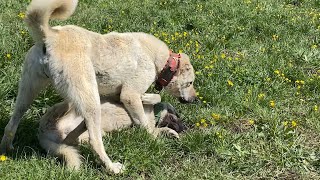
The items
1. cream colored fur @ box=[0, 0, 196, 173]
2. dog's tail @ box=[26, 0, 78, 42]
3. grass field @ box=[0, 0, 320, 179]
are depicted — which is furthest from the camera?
grass field @ box=[0, 0, 320, 179]

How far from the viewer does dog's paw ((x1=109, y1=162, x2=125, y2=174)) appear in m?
4.03

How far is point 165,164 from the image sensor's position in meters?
4.32

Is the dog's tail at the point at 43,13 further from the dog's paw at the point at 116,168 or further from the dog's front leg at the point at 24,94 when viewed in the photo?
the dog's paw at the point at 116,168

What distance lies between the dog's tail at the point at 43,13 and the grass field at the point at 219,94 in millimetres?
1171

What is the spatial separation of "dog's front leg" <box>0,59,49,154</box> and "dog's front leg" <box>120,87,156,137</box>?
96 cm

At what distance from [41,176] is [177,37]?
13.6ft

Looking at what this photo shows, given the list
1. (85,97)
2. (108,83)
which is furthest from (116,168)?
(108,83)

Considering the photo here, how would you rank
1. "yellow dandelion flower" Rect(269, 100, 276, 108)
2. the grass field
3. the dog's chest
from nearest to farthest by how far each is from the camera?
the grass field, the dog's chest, "yellow dandelion flower" Rect(269, 100, 276, 108)

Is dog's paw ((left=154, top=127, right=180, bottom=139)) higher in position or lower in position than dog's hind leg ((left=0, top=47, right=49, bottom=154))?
lower

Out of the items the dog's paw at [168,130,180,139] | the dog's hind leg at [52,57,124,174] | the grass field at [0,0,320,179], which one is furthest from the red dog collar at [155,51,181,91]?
the dog's hind leg at [52,57,124,174]

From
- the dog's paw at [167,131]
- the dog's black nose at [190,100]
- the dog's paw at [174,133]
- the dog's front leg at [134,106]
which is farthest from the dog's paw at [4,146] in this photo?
the dog's black nose at [190,100]

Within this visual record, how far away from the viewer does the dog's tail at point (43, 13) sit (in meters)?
3.78

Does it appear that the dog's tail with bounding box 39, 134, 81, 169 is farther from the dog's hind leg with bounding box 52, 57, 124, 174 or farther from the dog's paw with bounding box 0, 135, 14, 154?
the dog's paw with bounding box 0, 135, 14, 154

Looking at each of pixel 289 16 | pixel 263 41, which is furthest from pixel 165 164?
pixel 289 16
